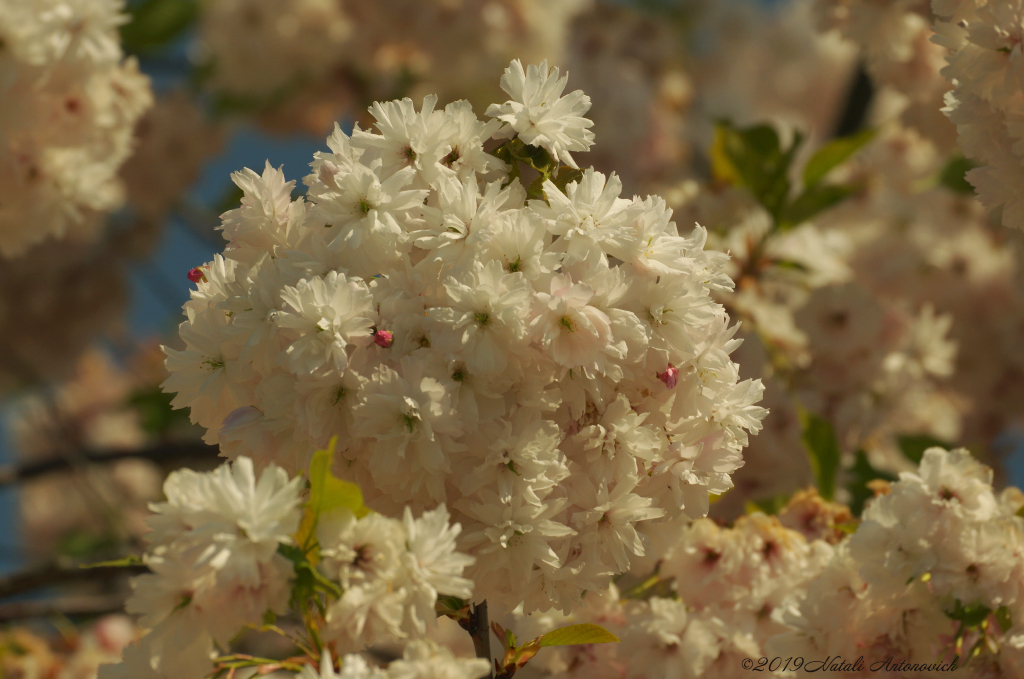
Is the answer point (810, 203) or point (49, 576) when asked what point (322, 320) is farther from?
point (810, 203)

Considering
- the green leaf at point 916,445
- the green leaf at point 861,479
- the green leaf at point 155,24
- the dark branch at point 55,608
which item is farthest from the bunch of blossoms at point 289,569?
the green leaf at point 155,24

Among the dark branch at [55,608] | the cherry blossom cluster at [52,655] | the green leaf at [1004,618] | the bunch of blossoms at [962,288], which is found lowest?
the bunch of blossoms at [962,288]

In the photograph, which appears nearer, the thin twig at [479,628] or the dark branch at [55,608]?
the thin twig at [479,628]

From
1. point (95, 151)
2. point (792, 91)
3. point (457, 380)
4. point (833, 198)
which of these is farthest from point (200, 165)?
point (792, 91)

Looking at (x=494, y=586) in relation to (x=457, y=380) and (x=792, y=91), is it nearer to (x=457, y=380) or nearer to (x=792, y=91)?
(x=457, y=380)

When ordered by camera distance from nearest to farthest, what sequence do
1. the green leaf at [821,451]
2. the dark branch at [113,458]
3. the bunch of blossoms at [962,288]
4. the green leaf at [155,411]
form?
the green leaf at [821,451]
the dark branch at [113,458]
the green leaf at [155,411]
the bunch of blossoms at [962,288]

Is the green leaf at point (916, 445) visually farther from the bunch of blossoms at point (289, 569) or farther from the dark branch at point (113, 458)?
the dark branch at point (113, 458)

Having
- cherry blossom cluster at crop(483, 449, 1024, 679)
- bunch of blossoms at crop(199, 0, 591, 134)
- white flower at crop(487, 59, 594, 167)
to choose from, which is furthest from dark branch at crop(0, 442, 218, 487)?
bunch of blossoms at crop(199, 0, 591, 134)

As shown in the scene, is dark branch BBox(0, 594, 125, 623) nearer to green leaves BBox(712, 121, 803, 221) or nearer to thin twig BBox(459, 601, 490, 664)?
thin twig BBox(459, 601, 490, 664)
